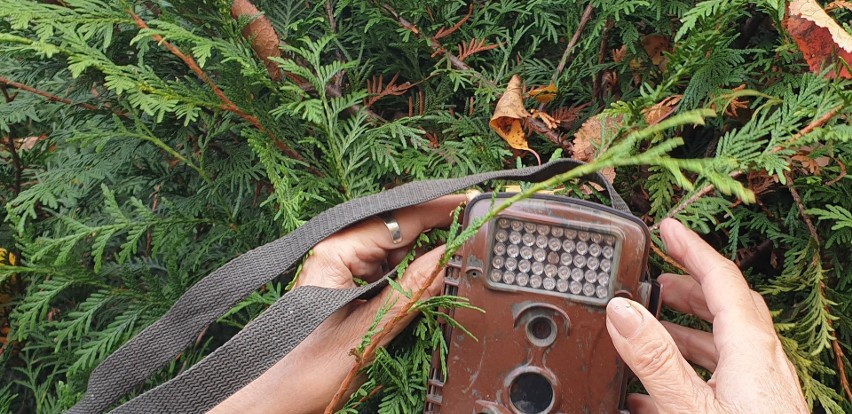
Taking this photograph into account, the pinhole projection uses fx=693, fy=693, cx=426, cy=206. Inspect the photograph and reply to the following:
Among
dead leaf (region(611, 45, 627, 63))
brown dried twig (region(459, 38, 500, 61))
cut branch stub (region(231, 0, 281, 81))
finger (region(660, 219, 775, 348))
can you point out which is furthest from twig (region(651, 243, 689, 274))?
cut branch stub (region(231, 0, 281, 81))

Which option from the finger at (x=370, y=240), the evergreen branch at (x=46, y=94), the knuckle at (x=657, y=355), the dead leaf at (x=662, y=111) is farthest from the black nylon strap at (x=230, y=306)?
the evergreen branch at (x=46, y=94)

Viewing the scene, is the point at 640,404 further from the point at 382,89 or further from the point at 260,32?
the point at 260,32

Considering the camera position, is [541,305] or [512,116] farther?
[512,116]

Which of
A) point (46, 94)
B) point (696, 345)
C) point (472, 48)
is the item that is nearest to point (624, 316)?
point (696, 345)

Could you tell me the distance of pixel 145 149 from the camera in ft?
4.79

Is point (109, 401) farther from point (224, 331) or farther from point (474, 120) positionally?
point (474, 120)

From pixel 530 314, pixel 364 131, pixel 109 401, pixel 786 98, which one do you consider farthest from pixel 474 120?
pixel 109 401

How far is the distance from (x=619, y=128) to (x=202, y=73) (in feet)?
2.43

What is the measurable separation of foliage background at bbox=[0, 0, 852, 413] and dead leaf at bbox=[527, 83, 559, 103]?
0.15 feet

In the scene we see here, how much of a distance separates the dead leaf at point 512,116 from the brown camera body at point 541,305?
225 mm

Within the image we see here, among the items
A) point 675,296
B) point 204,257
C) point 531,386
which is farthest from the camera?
point 204,257

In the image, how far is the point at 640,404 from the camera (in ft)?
3.88

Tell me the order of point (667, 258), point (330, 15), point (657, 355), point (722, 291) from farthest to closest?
1. point (330, 15)
2. point (667, 258)
3. point (722, 291)
4. point (657, 355)

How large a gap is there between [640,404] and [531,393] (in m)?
0.24
